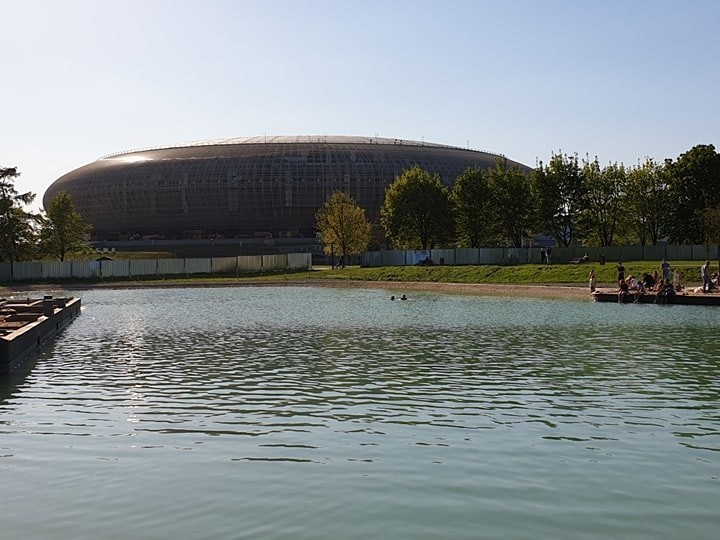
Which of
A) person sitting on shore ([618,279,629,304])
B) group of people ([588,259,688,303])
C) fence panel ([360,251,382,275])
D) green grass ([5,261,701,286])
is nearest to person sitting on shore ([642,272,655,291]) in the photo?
group of people ([588,259,688,303])

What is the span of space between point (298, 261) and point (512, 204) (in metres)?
24.8

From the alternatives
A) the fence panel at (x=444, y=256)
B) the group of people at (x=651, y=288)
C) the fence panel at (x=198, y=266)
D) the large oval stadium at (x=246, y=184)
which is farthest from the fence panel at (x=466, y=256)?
the large oval stadium at (x=246, y=184)

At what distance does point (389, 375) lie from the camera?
802 inches

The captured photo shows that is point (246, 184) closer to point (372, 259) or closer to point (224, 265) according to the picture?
point (372, 259)

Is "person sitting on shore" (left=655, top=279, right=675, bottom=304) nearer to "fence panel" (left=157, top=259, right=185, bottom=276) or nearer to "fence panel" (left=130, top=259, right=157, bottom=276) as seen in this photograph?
"fence panel" (left=157, top=259, right=185, bottom=276)

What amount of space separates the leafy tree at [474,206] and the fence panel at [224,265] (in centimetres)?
2318

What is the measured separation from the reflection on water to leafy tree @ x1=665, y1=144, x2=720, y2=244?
54.4 m

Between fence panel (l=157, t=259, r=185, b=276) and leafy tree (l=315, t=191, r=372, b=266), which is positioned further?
leafy tree (l=315, t=191, r=372, b=266)

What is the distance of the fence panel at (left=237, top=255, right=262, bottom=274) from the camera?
87.8 m

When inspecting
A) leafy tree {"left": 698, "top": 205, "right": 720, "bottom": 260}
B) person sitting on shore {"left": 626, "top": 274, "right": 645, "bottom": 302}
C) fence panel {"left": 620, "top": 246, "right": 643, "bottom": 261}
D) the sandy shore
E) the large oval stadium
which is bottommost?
the sandy shore

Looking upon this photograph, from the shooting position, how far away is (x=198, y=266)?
85.6m

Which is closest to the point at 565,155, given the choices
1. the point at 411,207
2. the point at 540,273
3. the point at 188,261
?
the point at 411,207

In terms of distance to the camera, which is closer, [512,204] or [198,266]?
[512,204]

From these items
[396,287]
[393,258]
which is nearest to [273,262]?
[393,258]
